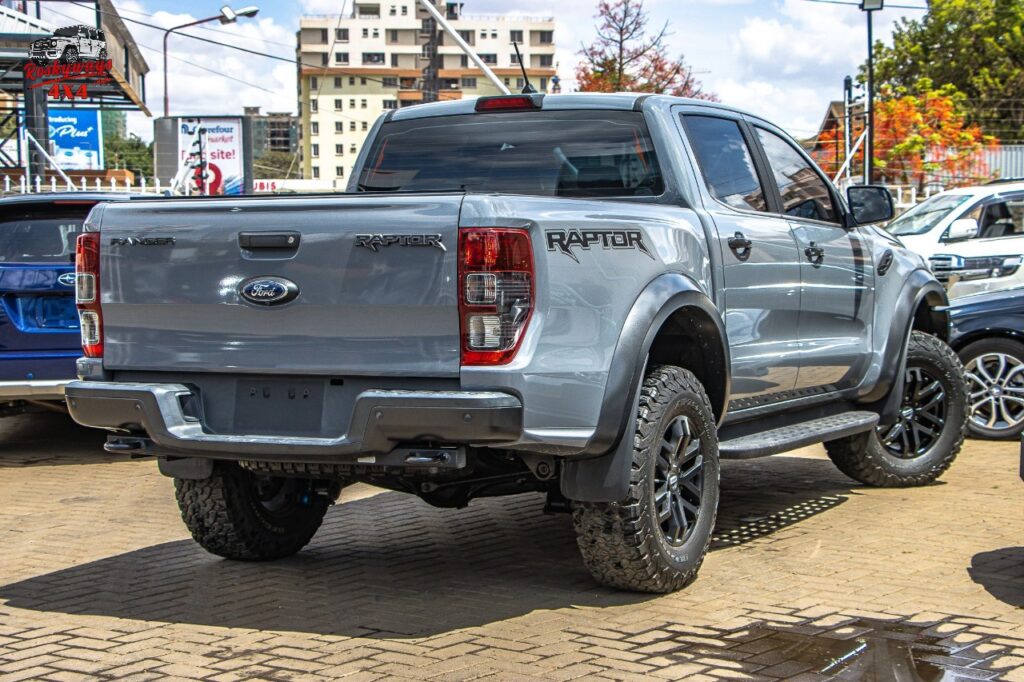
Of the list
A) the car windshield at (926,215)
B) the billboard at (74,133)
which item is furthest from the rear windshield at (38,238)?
the billboard at (74,133)

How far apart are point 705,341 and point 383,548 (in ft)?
6.28

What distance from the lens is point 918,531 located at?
688 cm

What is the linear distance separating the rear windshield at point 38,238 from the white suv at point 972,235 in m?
7.49

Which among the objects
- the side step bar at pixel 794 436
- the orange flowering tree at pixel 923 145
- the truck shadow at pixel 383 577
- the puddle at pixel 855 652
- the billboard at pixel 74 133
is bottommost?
the truck shadow at pixel 383 577

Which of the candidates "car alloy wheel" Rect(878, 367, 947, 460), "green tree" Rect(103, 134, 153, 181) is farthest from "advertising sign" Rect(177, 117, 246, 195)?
"green tree" Rect(103, 134, 153, 181)

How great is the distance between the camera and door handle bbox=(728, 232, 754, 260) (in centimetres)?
621

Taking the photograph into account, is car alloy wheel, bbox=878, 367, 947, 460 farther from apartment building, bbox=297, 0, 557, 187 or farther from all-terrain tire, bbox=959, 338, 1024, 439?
apartment building, bbox=297, 0, 557, 187

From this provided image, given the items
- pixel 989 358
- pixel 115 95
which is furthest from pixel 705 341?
pixel 115 95

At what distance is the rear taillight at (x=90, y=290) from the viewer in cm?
545

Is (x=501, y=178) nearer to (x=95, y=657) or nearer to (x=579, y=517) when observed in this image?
(x=579, y=517)

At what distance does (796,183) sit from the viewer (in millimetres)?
7266

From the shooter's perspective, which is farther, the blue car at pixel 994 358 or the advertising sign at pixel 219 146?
the advertising sign at pixel 219 146

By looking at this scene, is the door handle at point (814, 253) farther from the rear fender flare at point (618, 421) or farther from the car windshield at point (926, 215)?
the car windshield at point (926, 215)

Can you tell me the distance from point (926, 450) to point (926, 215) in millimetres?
7473
